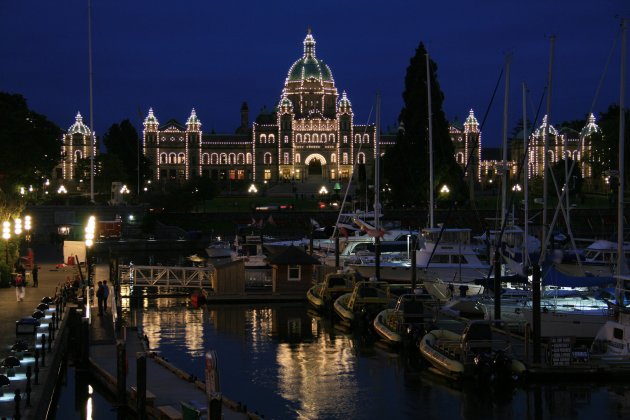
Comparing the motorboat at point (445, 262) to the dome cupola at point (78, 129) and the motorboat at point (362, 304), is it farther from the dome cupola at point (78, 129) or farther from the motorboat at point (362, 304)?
the dome cupola at point (78, 129)

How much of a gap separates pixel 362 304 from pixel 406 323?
20.2 ft

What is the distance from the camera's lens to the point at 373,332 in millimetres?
41375

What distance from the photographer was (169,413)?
24953 mm

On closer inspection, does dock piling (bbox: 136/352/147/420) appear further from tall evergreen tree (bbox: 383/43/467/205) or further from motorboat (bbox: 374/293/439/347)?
tall evergreen tree (bbox: 383/43/467/205)

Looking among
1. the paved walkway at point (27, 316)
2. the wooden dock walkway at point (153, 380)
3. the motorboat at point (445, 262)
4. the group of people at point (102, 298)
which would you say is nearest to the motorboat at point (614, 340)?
the wooden dock walkway at point (153, 380)

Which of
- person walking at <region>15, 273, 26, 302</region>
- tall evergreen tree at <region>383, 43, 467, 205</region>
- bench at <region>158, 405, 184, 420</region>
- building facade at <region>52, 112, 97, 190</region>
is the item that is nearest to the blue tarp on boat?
bench at <region>158, 405, 184, 420</region>

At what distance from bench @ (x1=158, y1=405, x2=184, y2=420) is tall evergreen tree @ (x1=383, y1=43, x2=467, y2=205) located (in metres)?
64.5

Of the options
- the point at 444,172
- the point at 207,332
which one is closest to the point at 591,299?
the point at 207,332

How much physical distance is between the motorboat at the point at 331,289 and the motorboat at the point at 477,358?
1431cm

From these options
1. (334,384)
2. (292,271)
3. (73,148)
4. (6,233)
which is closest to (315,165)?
(73,148)

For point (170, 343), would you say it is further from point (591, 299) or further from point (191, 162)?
point (191, 162)

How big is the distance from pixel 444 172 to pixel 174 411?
2686 inches

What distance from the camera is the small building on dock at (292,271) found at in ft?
171

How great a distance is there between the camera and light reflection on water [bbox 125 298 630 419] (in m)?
29.0
